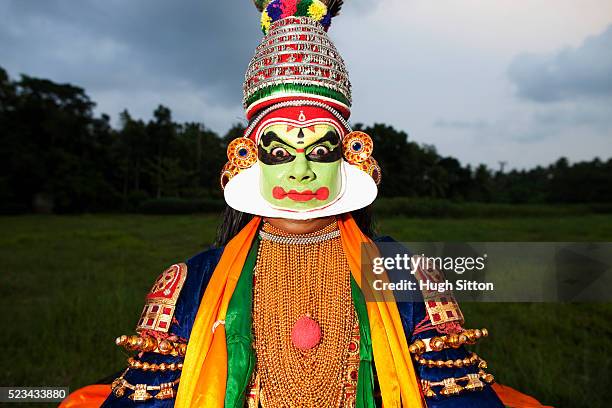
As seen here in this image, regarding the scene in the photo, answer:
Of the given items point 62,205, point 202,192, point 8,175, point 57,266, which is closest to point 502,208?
point 202,192

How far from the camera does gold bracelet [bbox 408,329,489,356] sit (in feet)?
5.98

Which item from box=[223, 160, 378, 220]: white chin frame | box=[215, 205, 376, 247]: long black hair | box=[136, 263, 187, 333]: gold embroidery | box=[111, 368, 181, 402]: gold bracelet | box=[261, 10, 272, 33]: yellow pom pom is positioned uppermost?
box=[261, 10, 272, 33]: yellow pom pom

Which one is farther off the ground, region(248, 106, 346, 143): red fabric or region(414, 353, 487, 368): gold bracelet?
region(248, 106, 346, 143): red fabric

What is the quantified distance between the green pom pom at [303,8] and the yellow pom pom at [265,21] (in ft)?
0.48

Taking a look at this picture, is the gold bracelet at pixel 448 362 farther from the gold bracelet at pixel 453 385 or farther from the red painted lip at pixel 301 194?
the red painted lip at pixel 301 194

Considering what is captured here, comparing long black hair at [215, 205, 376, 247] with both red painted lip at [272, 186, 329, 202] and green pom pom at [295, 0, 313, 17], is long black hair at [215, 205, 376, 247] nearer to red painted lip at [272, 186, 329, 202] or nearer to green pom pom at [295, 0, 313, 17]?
red painted lip at [272, 186, 329, 202]

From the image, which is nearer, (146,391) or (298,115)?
(146,391)

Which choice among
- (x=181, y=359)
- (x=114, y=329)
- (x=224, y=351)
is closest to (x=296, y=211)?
(x=224, y=351)

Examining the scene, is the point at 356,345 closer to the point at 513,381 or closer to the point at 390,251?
the point at 390,251

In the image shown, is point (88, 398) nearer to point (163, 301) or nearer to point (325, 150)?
point (163, 301)

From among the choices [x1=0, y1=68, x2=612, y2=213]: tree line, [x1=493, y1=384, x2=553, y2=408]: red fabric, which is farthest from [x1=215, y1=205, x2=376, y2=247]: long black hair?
[x1=0, y1=68, x2=612, y2=213]: tree line

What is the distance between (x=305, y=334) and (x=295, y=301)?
174 millimetres

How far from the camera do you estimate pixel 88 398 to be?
2.20 meters

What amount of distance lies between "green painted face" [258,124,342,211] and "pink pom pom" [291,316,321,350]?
482mm
